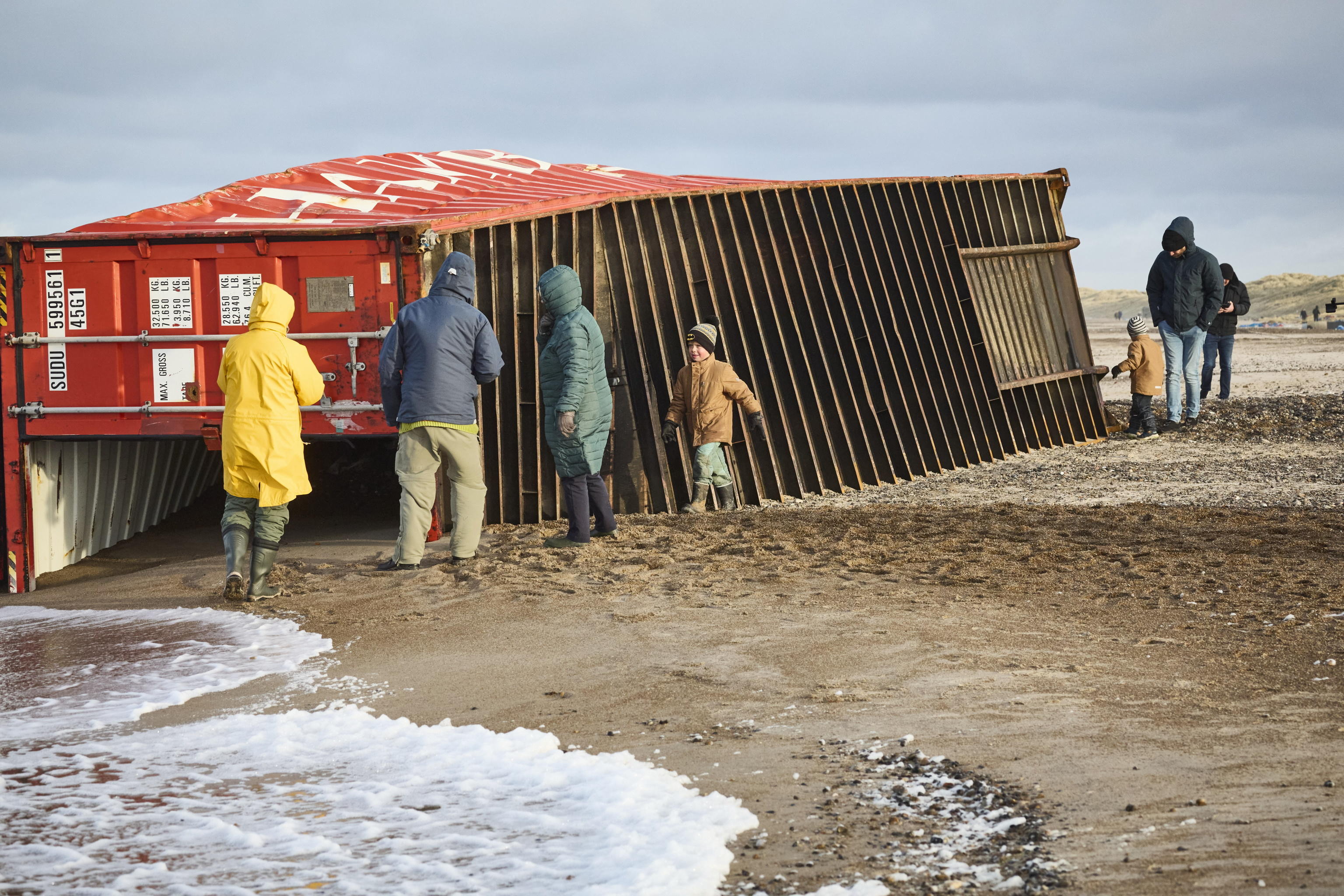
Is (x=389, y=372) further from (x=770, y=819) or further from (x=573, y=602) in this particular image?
(x=770, y=819)

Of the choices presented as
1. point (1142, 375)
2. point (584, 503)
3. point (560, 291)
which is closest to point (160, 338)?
point (560, 291)

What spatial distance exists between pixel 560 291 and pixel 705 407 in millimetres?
1800

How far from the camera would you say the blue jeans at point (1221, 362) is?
15664 millimetres

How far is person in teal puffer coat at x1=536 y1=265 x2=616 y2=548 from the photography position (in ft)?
25.7

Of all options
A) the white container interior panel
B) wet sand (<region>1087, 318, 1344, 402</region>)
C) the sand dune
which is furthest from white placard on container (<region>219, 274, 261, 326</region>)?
the sand dune

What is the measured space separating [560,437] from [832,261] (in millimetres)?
4212

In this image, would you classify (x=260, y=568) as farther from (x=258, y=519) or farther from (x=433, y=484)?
(x=433, y=484)

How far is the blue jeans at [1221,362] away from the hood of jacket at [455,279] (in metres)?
11.2

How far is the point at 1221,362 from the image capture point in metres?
16.0

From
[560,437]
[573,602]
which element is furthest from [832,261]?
[573,602]

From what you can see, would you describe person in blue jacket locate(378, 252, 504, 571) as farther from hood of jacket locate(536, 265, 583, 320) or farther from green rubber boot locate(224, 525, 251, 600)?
green rubber boot locate(224, 525, 251, 600)

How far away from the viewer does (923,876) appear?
122 inches

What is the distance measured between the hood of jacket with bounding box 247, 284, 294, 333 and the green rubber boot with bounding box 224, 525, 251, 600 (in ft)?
3.83

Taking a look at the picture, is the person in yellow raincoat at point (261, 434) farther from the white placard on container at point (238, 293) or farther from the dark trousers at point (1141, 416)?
the dark trousers at point (1141, 416)
